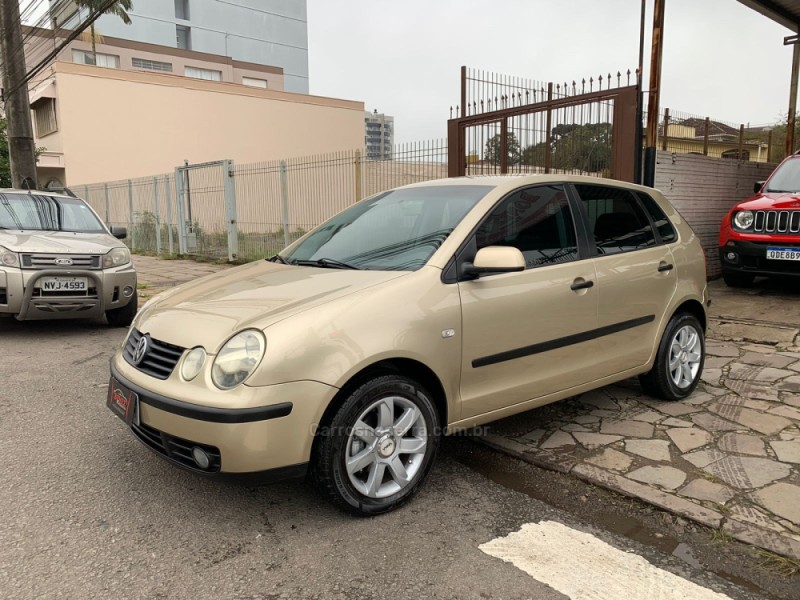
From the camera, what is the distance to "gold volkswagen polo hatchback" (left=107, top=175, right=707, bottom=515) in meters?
2.54

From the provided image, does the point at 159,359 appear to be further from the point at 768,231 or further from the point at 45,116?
the point at 45,116

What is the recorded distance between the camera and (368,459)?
276 cm

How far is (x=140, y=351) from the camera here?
2945mm

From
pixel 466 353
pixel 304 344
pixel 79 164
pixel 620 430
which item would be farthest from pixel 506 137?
pixel 79 164

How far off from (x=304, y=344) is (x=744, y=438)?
2.82 metres

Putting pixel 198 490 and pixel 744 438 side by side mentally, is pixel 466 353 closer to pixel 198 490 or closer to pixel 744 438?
pixel 198 490

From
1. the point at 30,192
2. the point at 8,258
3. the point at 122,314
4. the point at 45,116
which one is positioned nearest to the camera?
the point at 8,258

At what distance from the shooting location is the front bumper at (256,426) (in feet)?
8.10

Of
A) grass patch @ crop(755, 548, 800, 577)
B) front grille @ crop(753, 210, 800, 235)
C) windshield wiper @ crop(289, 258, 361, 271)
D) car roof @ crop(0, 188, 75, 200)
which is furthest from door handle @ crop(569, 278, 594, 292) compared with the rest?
car roof @ crop(0, 188, 75, 200)

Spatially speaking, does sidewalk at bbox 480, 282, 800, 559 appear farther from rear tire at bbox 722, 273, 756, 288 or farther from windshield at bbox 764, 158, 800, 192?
windshield at bbox 764, 158, 800, 192

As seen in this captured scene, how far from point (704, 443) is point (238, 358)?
2783mm

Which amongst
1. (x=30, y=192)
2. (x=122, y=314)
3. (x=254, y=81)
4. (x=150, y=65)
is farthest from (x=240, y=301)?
(x=254, y=81)

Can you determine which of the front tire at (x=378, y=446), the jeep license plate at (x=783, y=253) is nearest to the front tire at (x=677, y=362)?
the front tire at (x=378, y=446)

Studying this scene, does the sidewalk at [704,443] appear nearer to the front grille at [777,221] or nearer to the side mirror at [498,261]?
the side mirror at [498,261]
